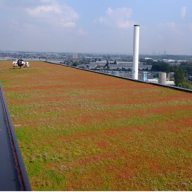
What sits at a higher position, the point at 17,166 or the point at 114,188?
the point at 17,166

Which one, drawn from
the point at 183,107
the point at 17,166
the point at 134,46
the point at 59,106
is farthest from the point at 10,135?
the point at 134,46

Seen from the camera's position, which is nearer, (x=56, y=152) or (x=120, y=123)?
(x=56, y=152)

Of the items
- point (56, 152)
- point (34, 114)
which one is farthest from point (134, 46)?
point (56, 152)

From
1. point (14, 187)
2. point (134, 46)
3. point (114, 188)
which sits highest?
point (134, 46)

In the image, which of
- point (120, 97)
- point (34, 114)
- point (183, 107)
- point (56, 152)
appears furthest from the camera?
point (120, 97)

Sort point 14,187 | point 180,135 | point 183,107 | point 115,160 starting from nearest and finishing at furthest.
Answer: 1. point 14,187
2. point 115,160
3. point 180,135
4. point 183,107

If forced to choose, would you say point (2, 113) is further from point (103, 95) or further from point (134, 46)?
point (134, 46)
